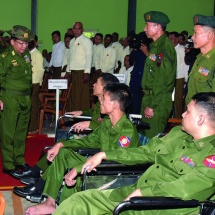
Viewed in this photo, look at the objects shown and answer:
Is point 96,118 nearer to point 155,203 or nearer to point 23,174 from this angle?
point 23,174

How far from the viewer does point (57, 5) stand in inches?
505

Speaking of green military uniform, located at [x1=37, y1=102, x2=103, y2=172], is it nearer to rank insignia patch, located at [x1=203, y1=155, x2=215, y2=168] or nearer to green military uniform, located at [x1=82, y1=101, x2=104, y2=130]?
green military uniform, located at [x1=82, y1=101, x2=104, y2=130]

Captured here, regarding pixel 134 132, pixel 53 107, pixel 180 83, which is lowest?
pixel 53 107

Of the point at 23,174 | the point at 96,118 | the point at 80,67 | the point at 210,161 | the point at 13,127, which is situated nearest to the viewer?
the point at 210,161

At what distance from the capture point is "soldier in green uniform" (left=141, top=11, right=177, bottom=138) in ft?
13.8

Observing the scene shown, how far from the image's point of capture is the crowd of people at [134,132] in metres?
2.45

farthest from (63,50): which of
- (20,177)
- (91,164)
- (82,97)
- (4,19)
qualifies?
(91,164)

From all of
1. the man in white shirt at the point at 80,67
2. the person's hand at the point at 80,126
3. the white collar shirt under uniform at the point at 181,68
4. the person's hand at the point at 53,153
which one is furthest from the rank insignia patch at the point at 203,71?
the white collar shirt under uniform at the point at 181,68

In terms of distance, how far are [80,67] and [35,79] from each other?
101 cm

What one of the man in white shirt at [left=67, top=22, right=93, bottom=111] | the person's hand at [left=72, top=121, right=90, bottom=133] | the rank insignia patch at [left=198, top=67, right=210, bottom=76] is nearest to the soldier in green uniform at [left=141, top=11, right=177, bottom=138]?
the person's hand at [left=72, top=121, right=90, bottom=133]

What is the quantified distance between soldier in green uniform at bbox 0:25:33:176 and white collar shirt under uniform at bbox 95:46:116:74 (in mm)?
4983

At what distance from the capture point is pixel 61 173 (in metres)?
3.30

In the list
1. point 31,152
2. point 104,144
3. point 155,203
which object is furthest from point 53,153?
point 31,152

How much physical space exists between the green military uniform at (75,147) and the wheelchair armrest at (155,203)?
103cm
